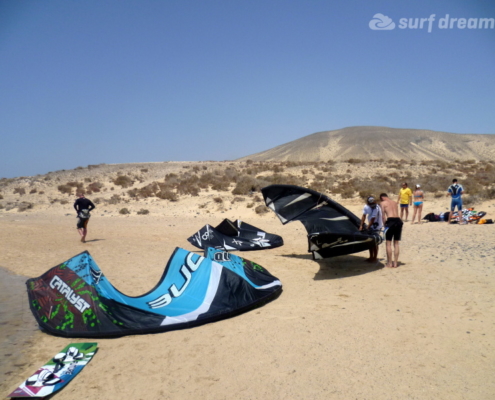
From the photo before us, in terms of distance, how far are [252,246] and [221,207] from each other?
9.60 meters

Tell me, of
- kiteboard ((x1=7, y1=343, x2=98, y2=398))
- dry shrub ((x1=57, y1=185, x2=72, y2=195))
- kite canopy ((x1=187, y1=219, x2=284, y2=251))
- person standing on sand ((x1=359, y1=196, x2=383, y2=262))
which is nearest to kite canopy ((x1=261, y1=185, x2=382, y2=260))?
person standing on sand ((x1=359, y1=196, x2=383, y2=262))

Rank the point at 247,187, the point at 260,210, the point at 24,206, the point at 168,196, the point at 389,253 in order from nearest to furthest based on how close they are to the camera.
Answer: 1. the point at 389,253
2. the point at 260,210
3. the point at 247,187
4. the point at 168,196
5. the point at 24,206

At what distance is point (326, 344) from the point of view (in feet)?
16.8

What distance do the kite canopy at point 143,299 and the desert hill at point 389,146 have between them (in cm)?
8020

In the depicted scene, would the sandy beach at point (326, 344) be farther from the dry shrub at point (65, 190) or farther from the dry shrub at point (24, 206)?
the dry shrub at point (65, 190)

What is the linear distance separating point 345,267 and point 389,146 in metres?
92.0

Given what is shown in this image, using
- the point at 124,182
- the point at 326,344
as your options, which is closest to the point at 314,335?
the point at 326,344

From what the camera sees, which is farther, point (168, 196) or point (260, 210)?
point (168, 196)

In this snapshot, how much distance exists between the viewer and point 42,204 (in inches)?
1099

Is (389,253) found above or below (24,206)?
below

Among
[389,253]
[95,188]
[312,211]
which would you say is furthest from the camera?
[95,188]

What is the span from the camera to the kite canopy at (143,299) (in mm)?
5922

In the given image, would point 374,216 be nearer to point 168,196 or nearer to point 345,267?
point 345,267

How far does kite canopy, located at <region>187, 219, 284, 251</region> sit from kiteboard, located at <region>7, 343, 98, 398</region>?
259 inches
